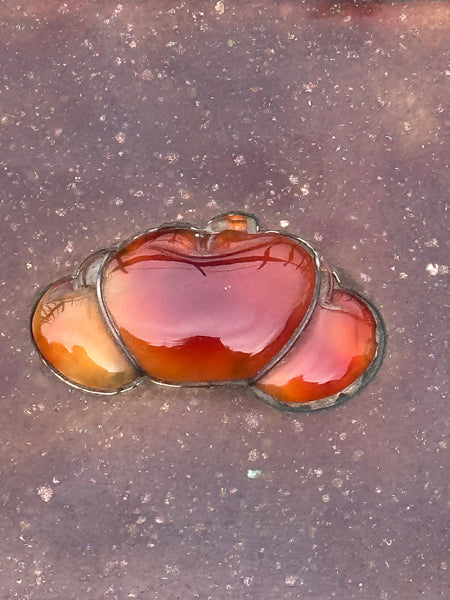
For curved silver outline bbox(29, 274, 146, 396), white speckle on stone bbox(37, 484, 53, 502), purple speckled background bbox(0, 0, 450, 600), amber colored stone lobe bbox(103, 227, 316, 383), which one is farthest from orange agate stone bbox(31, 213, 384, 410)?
white speckle on stone bbox(37, 484, 53, 502)

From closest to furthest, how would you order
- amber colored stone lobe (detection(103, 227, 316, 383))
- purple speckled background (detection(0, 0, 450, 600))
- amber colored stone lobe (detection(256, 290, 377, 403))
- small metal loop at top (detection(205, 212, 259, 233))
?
amber colored stone lobe (detection(103, 227, 316, 383)), amber colored stone lobe (detection(256, 290, 377, 403)), small metal loop at top (detection(205, 212, 259, 233)), purple speckled background (detection(0, 0, 450, 600))

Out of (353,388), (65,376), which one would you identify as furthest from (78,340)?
(353,388)

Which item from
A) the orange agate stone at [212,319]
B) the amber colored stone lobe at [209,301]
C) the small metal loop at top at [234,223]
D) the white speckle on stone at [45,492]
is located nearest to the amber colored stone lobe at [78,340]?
the orange agate stone at [212,319]

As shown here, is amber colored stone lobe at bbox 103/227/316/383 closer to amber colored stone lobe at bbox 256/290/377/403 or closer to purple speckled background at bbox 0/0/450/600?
amber colored stone lobe at bbox 256/290/377/403

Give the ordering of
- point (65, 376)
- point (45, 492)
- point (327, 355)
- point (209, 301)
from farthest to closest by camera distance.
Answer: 1. point (45, 492)
2. point (65, 376)
3. point (327, 355)
4. point (209, 301)

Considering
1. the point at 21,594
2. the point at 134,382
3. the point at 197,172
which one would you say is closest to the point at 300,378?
the point at 134,382

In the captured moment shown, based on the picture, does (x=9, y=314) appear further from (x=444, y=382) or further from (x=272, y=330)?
(x=444, y=382)

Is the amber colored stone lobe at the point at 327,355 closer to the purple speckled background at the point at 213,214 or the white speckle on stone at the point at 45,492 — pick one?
the purple speckled background at the point at 213,214

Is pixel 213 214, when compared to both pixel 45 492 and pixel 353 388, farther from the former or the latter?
pixel 45 492
